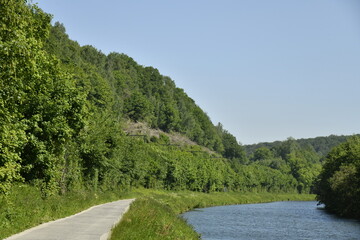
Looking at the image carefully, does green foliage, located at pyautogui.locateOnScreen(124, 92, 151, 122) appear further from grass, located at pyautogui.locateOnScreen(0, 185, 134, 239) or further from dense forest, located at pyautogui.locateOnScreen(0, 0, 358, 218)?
grass, located at pyautogui.locateOnScreen(0, 185, 134, 239)

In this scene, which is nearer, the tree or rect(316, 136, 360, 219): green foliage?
the tree

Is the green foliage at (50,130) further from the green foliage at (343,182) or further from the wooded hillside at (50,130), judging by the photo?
the green foliage at (343,182)

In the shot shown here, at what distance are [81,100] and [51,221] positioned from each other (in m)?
10.1

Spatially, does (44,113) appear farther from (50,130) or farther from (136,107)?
(136,107)

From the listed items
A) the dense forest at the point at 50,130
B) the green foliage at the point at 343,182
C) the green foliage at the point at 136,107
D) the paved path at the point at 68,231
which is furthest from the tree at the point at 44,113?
the green foliage at the point at 136,107

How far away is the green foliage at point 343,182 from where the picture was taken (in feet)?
230

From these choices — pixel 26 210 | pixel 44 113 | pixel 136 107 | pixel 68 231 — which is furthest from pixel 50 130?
pixel 136 107

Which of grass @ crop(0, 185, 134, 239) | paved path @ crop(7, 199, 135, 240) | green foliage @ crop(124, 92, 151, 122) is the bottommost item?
paved path @ crop(7, 199, 135, 240)

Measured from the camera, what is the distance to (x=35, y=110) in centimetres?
2833

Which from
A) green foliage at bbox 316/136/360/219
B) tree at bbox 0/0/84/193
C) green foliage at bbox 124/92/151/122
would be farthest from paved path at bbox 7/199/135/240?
green foliage at bbox 124/92/151/122

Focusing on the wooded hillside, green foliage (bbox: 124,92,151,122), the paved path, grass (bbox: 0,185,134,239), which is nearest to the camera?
the wooded hillside

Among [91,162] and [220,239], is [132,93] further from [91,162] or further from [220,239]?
[220,239]

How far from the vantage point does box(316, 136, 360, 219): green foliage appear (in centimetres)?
7006

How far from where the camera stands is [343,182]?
74.1 metres
